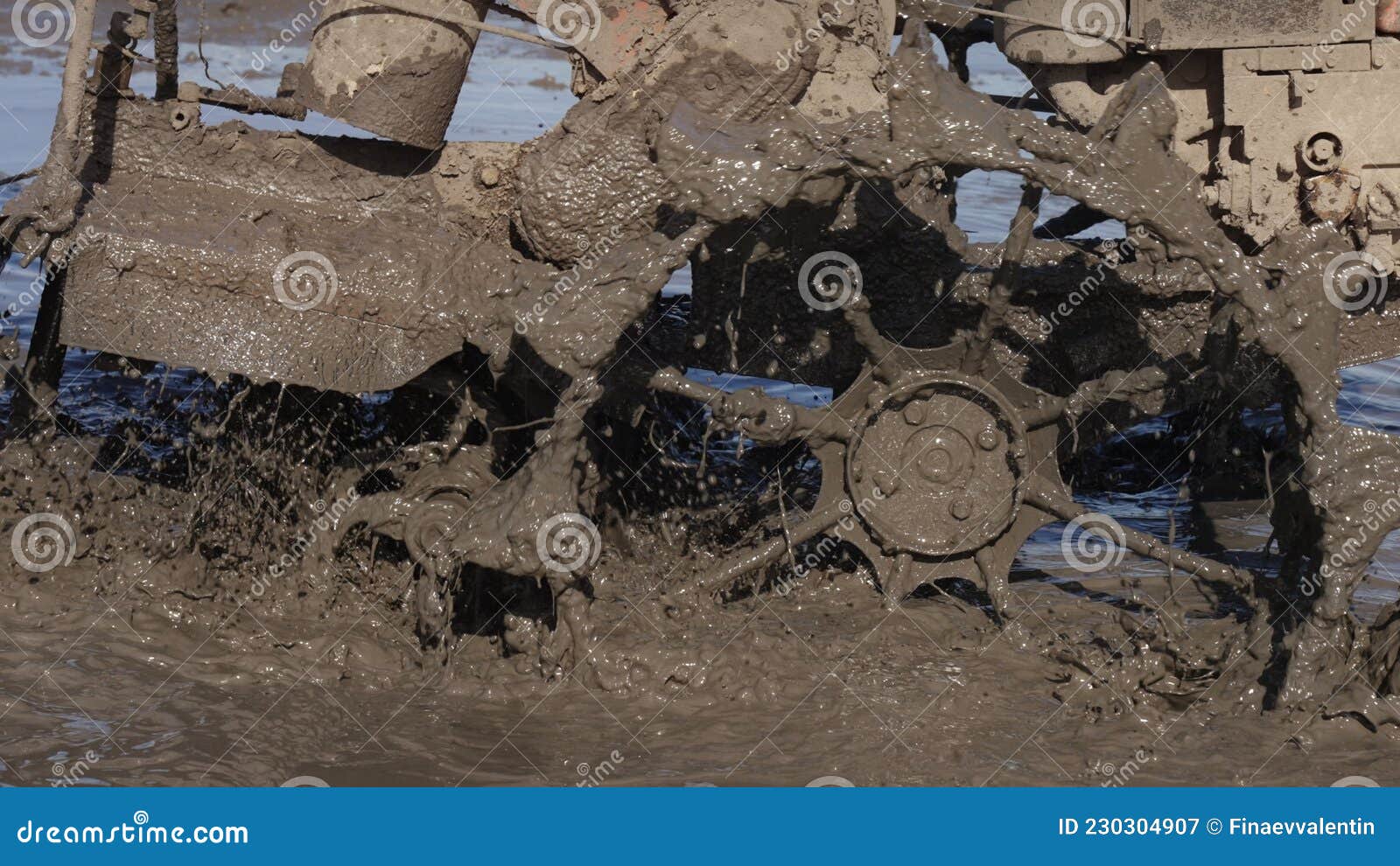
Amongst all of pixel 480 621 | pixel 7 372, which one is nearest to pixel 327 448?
pixel 480 621

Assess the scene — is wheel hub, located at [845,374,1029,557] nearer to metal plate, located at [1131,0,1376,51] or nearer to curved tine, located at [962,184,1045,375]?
curved tine, located at [962,184,1045,375]

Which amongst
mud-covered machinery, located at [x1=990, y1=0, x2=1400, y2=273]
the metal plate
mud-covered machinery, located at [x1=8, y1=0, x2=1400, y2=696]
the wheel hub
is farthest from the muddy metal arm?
the metal plate

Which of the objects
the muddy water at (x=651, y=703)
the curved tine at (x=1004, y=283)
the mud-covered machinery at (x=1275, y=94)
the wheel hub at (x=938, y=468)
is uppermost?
the mud-covered machinery at (x=1275, y=94)

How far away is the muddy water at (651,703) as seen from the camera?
15.2 ft

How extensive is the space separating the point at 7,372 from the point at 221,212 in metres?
1.34

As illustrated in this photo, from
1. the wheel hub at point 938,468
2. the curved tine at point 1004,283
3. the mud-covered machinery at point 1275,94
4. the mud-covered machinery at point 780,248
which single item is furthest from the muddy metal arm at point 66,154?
the mud-covered machinery at point 1275,94

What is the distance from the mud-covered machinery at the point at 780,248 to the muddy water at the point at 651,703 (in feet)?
0.72

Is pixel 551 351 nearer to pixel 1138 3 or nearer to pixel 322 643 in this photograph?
pixel 322 643

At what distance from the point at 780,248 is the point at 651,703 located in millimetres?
1448

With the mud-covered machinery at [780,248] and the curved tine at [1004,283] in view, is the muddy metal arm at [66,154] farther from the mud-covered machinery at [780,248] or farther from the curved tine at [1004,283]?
the curved tine at [1004,283]

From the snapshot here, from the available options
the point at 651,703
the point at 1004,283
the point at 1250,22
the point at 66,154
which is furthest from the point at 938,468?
the point at 66,154

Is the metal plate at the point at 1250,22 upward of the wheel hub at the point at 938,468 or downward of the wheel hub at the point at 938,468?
upward

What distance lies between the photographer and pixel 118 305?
5.10 metres

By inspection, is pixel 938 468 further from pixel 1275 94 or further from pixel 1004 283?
pixel 1275 94
